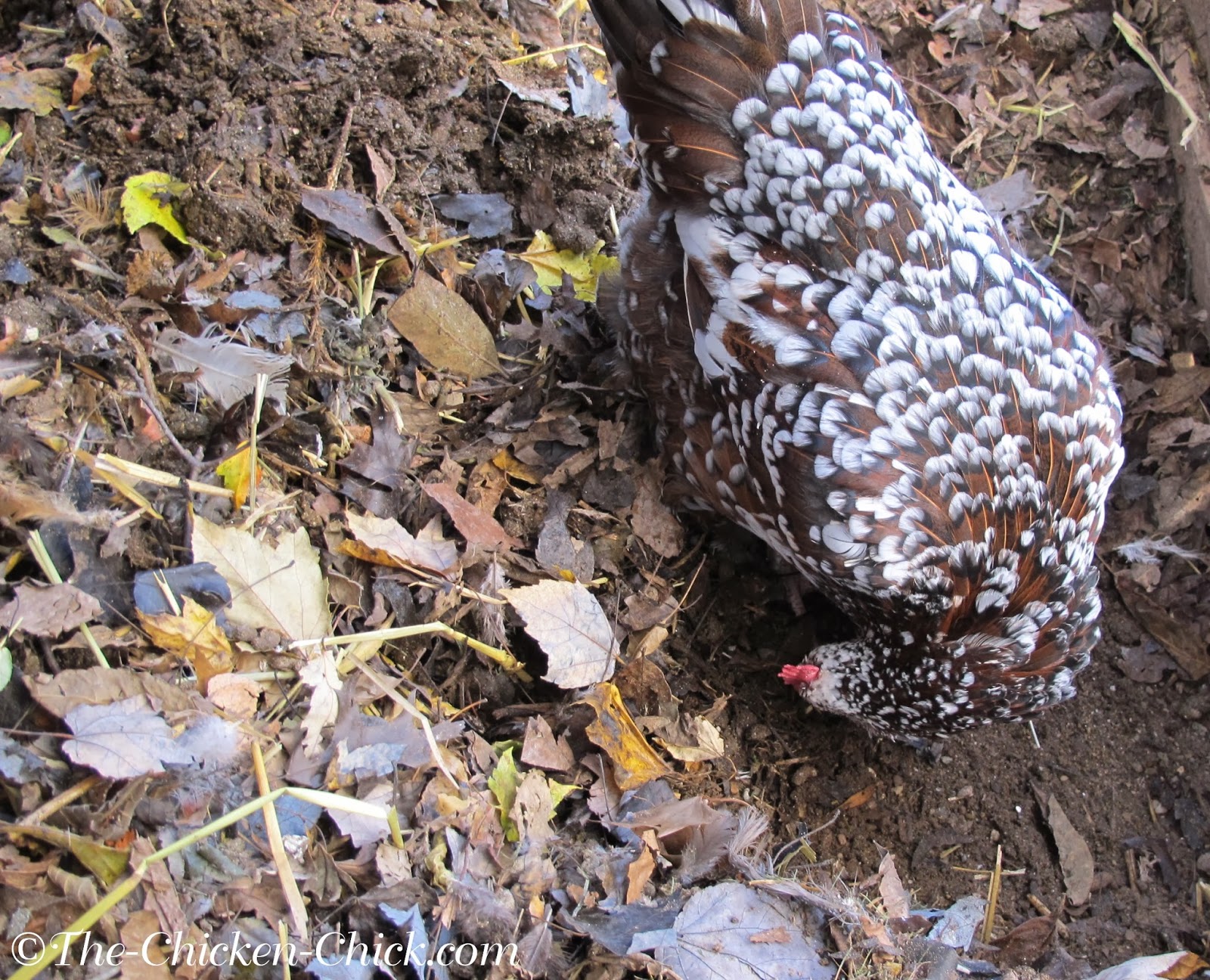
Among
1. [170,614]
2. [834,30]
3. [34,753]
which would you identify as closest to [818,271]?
[834,30]

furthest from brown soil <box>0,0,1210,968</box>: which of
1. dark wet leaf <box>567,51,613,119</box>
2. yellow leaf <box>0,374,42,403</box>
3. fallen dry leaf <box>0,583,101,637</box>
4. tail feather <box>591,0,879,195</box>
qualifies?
fallen dry leaf <box>0,583,101,637</box>

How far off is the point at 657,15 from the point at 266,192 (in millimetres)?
1291

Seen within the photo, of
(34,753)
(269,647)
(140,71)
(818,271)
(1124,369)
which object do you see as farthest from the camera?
(1124,369)

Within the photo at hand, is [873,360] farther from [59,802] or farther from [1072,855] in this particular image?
[59,802]

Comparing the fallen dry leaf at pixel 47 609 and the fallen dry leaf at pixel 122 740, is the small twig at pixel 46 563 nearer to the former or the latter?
the fallen dry leaf at pixel 47 609

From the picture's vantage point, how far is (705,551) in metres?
3.18

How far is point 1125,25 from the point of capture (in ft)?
12.7

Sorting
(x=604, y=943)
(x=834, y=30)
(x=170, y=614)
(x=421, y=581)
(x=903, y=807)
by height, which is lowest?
(x=903, y=807)

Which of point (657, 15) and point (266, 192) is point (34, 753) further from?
point (657, 15)

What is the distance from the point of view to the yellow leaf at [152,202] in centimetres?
270

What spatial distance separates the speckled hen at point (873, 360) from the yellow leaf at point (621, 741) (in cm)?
69

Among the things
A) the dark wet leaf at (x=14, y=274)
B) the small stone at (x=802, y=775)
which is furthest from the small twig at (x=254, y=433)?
the small stone at (x=802, y=775)

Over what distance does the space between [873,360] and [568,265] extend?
127 cm

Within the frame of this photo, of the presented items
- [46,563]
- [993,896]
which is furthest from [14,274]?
[993,896]
